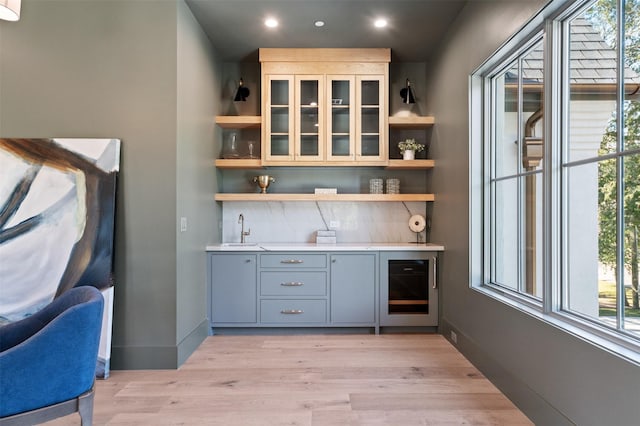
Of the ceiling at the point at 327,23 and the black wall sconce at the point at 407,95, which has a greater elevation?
the ceiling at the point at 327,23

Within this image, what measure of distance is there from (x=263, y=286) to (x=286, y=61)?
7.62 ft

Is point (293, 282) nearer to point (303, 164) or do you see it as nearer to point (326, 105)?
point (303, 164)

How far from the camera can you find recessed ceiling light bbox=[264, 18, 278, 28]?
336cm

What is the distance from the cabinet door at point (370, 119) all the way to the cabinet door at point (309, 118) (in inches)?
15.2

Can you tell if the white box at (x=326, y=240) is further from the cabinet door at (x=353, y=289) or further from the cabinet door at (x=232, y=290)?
the cabinet door at (x=232, y=290)

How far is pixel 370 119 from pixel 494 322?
90.8 inches

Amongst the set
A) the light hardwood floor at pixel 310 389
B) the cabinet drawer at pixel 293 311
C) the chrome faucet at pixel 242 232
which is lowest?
the light hardwood floor at pixel 310 389

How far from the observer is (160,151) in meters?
2.93

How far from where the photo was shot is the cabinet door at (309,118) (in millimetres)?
3957

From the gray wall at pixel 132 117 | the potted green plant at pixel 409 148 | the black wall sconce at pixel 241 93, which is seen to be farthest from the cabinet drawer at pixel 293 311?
the black wall sconce at pixel 241 93

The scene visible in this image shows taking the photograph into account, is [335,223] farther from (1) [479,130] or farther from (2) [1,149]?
(2) [1,149]

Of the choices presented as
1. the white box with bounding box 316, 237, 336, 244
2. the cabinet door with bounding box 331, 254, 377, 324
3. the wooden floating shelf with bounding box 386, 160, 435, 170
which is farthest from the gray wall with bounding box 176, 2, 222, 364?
the wooden floating shelf with bounding box 386, 160, 435, 170

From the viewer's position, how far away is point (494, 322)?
104 inches

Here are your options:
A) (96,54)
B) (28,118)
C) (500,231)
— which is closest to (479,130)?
(500,231)
